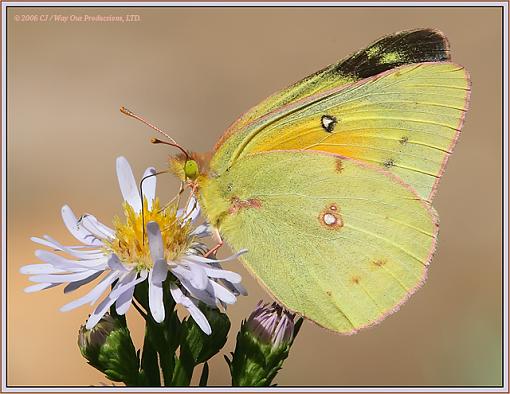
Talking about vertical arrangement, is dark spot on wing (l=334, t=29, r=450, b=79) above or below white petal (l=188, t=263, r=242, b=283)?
above

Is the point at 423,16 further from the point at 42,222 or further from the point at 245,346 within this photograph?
the point at 245,346

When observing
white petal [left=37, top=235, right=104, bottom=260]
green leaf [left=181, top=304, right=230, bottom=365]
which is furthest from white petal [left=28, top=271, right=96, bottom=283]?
green leaf [left=181, top=304, right=230, bottom=365]

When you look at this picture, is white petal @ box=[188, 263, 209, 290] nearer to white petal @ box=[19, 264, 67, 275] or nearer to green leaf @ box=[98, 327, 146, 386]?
green leaf @ box=[98, 327, 146, 386]

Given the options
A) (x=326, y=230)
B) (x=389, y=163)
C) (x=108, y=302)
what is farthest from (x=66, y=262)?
(x=389, y=163)

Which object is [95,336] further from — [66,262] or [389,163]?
[389,163]

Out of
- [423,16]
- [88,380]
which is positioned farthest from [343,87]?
[423,16]

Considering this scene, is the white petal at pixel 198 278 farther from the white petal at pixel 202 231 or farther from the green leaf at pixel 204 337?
the white petal at pixel 202 231

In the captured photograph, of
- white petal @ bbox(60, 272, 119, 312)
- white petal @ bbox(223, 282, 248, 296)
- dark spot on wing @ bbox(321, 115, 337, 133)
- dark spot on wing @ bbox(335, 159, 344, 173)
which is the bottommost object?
white petal @ bbox(223, 282, 248, 296)
